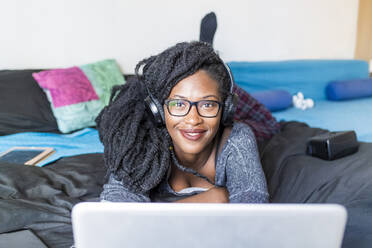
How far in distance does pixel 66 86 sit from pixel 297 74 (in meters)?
1.93

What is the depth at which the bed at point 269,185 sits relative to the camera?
808 millimetres

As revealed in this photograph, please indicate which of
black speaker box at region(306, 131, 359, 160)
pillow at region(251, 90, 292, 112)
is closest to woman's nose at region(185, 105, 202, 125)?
black speaker box at region(306, 131, 359, 160)

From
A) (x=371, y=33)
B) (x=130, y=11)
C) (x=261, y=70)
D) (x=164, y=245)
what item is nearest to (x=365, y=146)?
(x=164, y=245)

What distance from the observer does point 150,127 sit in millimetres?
955

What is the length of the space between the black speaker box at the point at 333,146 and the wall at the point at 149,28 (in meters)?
1.46

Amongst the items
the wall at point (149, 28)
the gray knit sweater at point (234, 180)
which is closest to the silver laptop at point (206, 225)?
the gray knit sweater at point (234, 180)

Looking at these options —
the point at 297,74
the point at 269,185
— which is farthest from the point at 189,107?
the point at 297,74

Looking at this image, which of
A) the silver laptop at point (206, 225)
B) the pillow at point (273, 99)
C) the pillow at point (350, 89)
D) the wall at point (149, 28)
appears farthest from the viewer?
the pillow at point (350, 89)

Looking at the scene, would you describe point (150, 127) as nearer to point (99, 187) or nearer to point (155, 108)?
point (155, 108)

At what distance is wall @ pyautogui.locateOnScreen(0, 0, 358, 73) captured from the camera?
1.94 metres

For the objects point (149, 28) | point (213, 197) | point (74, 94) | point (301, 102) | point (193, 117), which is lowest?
point (301, 102)

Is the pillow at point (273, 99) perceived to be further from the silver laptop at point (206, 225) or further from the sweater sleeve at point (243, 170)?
the silver laptop at point (206, 225)

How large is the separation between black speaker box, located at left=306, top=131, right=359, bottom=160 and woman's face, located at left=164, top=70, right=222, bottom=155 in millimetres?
514

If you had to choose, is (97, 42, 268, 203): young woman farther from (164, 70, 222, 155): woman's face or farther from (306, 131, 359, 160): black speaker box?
(306, 131, 359, 160): black speaker box
